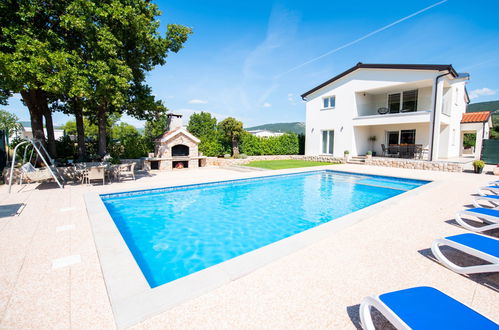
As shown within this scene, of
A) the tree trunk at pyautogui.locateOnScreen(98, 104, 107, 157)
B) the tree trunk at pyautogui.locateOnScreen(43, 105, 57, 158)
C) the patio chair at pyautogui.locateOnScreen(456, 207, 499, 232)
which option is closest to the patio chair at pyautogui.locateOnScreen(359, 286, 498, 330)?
the patio chair at pyautogui.locateOnScreen(456, 207, 499, 232)

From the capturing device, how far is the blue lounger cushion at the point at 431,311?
1858mm

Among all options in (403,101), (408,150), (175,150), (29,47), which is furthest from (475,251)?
(403,101)

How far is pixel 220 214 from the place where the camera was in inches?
300

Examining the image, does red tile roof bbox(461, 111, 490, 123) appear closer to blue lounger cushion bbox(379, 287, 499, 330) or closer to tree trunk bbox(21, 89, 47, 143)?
blue lounger cushion bbox(379, 287, 499, 330)

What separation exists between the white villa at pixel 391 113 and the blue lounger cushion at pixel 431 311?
703 inches

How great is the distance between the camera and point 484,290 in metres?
2.87

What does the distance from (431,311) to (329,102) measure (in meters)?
21.6

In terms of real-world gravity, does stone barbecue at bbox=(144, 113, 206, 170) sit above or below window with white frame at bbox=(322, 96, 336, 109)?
below

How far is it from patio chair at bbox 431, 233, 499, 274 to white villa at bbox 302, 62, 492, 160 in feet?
51.6

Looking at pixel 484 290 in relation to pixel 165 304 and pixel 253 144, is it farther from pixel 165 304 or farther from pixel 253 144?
pixel 253 144

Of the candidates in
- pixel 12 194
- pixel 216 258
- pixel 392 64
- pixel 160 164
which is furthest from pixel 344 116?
pixel 12 194

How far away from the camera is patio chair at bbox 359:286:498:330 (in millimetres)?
1864

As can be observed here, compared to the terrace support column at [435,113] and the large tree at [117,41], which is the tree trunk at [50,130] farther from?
the terrace support column at [435,113]

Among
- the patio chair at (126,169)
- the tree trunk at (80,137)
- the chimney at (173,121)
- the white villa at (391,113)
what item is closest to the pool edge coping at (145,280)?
the patio chair at (126,169)
